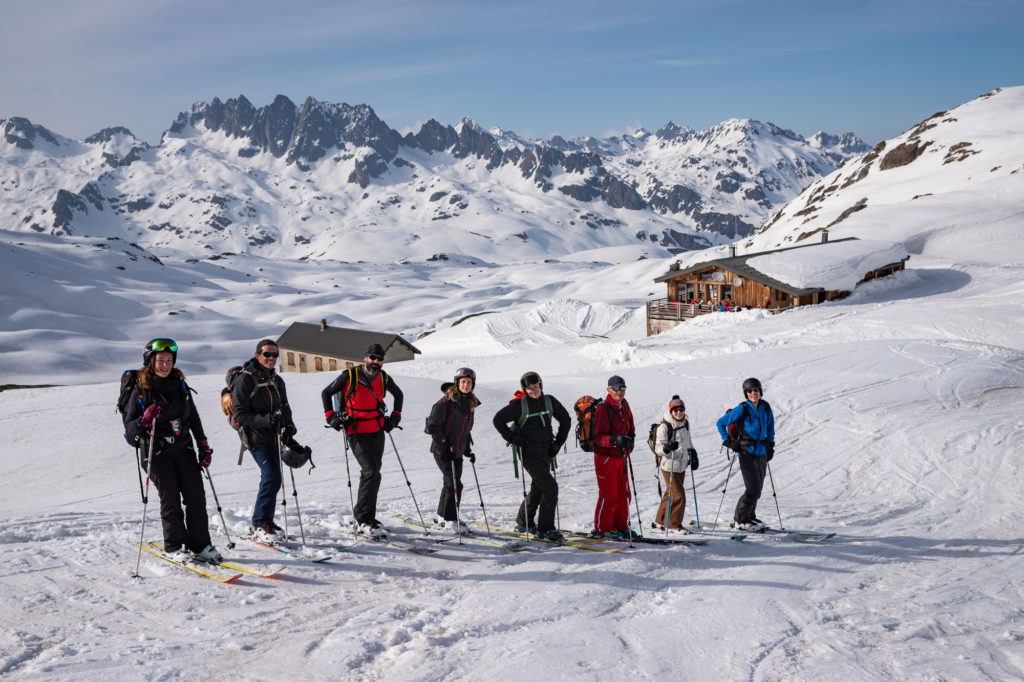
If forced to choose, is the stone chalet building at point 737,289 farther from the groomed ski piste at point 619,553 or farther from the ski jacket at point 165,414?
the ski jacket at point 165,414

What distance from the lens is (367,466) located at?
26.4ft

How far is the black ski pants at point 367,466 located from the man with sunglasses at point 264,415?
776 mm

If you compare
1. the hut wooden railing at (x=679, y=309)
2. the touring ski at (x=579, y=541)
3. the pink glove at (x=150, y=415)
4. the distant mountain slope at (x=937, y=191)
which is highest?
the distant mountain slope at (x=937, y=191)

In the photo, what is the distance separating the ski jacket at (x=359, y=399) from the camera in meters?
7.89

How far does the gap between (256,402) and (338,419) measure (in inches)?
35.0

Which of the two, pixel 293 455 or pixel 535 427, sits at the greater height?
pixel 535 427

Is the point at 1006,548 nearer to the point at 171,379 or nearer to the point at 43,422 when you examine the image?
the point at 171,379

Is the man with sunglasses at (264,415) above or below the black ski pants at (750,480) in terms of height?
above

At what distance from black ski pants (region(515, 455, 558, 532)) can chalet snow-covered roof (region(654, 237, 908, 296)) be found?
118 ft

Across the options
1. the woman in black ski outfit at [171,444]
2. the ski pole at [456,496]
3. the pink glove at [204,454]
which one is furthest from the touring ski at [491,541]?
the pink glove at [204,454]

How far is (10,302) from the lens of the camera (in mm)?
85062

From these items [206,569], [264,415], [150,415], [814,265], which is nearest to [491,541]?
[264,415]

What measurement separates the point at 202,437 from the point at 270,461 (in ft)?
2.63

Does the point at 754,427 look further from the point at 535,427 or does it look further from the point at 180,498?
the point at 180,498
